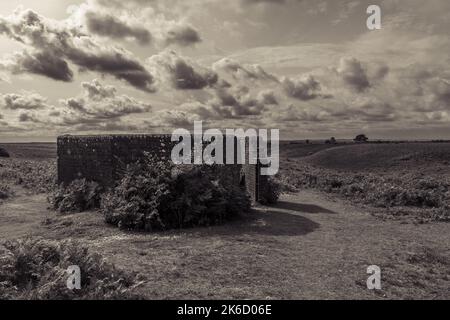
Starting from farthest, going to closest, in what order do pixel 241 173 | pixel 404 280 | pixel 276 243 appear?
pixel 241 173, pixel 276 243, pixel 404 280

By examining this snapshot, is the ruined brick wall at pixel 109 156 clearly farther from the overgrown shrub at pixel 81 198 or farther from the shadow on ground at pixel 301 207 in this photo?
the shadow on ground at pixel 301 207

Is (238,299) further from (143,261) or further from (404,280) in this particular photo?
(404,280)

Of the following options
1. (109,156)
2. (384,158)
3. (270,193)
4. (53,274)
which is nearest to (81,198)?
(109,156)

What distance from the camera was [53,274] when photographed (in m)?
5.83

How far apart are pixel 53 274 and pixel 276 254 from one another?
3856mm

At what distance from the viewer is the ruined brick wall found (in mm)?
12195

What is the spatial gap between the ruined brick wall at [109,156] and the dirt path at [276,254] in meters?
1.78

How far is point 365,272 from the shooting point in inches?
271

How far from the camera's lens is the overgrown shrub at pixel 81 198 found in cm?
1262

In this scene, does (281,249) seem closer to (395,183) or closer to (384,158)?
(395,183)

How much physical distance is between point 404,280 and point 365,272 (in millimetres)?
599

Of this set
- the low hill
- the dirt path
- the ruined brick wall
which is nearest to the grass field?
the dirt path

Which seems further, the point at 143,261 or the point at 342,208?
the point at 342,208
